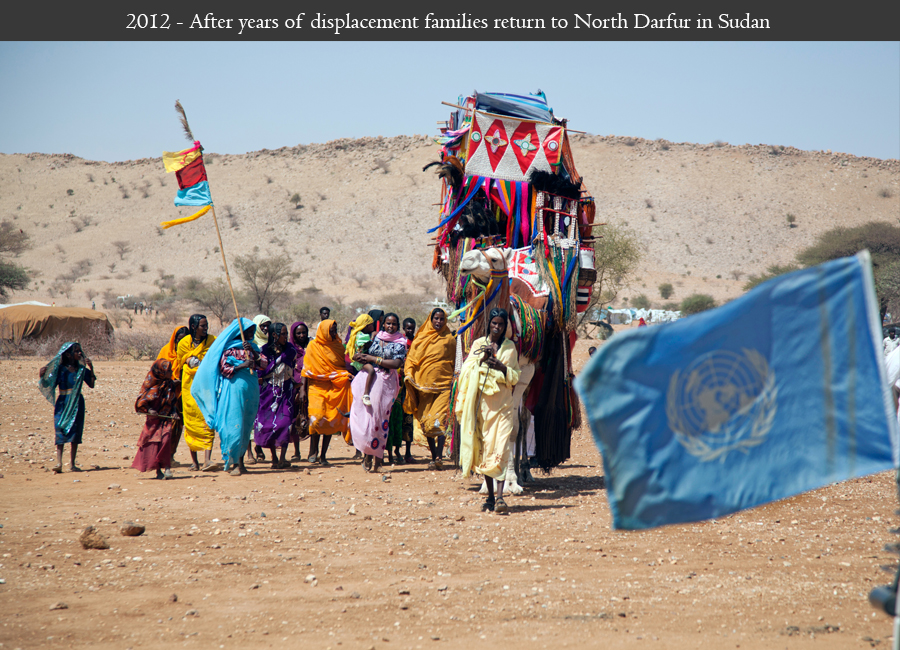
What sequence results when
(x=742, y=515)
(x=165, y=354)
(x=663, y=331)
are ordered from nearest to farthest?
(x=663, y=331) < (x=742, y=515) < (x=165, y=354)

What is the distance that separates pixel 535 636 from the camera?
4.28 metres

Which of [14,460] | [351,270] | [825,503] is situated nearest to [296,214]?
[351,270]

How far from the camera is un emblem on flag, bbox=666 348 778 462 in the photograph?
324 cm

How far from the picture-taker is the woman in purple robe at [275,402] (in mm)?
10492

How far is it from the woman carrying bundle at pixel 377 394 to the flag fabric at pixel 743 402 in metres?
6.91

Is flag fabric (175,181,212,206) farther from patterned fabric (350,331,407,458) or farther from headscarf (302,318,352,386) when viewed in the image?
patterned fabric (350,331,407,458)

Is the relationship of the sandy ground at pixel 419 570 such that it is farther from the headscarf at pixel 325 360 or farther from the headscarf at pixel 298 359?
the headscarf at pixel 298 359

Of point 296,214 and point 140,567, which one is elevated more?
point 296,214

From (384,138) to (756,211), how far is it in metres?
31.9

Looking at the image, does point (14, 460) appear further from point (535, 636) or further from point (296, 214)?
point (296, 214)

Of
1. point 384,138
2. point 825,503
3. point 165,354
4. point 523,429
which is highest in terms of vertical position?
point 384,138

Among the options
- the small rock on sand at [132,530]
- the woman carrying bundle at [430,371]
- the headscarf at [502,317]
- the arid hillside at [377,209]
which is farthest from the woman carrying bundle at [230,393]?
the arid hillside at [377,209]

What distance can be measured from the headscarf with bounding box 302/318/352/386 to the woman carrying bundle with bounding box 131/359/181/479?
71.4 inches

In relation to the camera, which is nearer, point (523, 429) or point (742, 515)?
point (742, 515)
